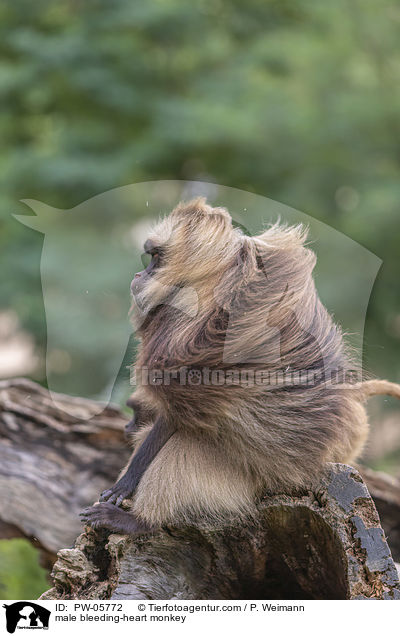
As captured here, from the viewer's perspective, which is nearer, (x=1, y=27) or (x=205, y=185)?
(x=205, y=185)

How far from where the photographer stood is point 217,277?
222 cm

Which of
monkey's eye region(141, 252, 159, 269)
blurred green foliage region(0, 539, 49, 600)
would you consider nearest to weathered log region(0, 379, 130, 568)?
blurred green foliage region(0, 539, 49, 600)

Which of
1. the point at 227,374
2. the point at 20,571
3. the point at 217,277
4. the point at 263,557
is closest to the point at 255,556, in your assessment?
the point at 263,557

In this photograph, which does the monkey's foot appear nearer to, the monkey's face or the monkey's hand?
the monkey's hand

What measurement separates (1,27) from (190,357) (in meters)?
5.28

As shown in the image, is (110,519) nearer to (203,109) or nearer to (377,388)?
(377,388)

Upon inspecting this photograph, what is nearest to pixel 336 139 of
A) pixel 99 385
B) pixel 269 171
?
pixel 269 171

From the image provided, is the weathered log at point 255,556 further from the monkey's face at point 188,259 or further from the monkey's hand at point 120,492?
the monkey's face at point 188,259

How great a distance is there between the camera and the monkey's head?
217cm

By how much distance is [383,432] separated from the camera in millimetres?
3959

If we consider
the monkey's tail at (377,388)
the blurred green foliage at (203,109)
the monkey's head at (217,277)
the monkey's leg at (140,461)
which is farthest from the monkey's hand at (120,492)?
the blurred green foliage at (203,109)

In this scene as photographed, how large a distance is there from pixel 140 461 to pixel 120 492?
0.46 ft

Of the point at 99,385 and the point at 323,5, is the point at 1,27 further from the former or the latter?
the point at 99,385

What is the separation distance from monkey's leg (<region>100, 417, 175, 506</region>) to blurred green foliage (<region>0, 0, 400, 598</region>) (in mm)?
1913
